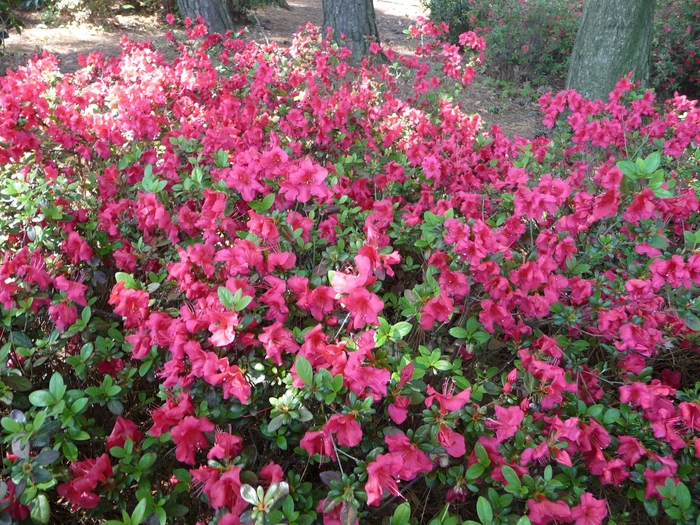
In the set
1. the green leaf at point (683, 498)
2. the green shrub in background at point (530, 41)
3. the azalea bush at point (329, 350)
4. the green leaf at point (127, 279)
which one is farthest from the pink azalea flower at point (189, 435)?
the green shrub in background at point (530, 41)

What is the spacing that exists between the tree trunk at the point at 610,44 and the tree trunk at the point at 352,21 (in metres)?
2.34

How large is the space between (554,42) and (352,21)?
3.33 meters

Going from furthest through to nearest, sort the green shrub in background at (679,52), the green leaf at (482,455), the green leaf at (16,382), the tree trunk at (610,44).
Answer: the green shrub in background at (679,52)
the tree trunk at (610,44)
the green leaf at (16,382)
the green leaf at (482,455)

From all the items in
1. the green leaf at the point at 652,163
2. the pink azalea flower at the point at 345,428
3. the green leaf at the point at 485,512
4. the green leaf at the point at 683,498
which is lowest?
the green leaf at the point at 683,498

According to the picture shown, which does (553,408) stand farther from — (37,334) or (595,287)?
(37,334)

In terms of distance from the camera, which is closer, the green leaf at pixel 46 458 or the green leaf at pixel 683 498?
the green leaf at pixel 46 458

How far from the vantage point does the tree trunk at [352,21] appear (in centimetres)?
613

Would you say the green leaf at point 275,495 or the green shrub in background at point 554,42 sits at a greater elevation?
the green shrub in background at point 554,42

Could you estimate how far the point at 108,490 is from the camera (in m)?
1.27

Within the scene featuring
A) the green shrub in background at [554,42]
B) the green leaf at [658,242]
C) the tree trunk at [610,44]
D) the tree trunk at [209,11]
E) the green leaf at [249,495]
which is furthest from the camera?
the green shrub in background at [554,42]

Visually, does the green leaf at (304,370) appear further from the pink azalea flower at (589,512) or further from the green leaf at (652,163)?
the green leaf at (652,163)

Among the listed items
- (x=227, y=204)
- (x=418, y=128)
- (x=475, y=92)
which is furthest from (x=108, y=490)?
(x=475, y=92)

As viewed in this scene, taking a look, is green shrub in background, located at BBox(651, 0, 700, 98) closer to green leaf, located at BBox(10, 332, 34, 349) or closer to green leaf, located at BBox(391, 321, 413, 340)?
green leaf, located at BBox(391, 321, 413, 340)

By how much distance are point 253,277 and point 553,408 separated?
3.16 ft
